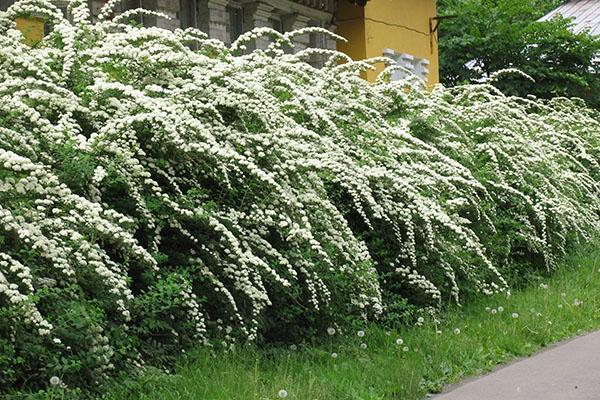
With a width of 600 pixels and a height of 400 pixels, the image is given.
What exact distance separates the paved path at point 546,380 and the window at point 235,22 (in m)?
9.09

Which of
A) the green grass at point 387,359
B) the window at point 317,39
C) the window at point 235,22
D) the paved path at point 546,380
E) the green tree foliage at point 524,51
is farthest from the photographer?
the green tree foliage at point 524,51

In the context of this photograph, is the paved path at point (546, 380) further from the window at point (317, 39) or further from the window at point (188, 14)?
the window at point (317, 39)

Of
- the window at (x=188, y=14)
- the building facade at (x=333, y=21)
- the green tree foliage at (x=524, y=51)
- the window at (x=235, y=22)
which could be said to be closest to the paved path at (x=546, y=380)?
the building facade at (x=333, y=21)

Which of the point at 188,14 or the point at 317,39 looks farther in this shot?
the point at 317,39

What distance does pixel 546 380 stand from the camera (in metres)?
4.93

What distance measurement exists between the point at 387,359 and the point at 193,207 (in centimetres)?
124

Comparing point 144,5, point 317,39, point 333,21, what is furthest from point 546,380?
point 333,21

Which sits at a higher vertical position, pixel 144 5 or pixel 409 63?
pixel 144 5

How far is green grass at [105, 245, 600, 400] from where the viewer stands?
435cm

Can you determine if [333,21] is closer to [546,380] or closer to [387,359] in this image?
[387,359]

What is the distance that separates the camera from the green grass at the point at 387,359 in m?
4.35

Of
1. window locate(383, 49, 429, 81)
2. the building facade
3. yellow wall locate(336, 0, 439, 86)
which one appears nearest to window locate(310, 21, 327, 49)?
the building facade

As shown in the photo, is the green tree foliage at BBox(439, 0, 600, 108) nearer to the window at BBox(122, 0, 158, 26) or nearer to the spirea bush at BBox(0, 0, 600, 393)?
the window at BBox(122, 0, 158, 26)

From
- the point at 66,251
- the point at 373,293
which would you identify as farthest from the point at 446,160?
the point at 66,251
